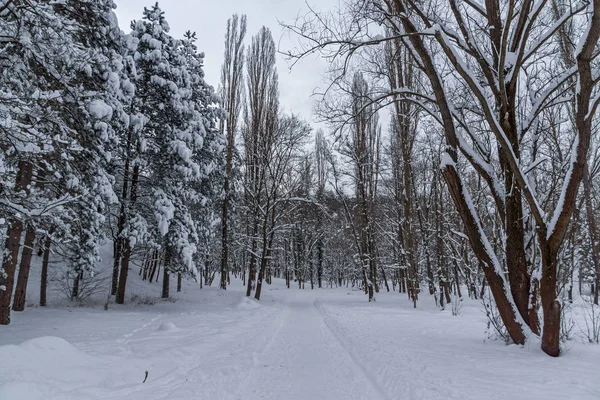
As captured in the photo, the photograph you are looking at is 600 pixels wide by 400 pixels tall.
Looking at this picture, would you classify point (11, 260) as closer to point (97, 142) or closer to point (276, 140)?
point (97, 142)

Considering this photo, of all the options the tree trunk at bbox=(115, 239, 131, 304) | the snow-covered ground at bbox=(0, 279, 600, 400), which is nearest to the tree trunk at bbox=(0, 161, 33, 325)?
the snow-covered ground at bbox=(0, 279, 600, 400)

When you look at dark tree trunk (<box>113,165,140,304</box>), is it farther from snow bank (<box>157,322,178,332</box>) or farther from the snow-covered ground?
snow bank (<box>157,322,178,332</box>)

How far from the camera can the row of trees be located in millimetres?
5867

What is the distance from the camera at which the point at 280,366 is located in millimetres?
5367

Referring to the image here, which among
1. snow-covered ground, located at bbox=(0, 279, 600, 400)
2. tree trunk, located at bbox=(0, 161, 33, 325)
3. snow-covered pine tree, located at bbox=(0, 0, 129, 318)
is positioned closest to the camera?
snow-covered ground, located at bbox=(0, 279, 600, 400)

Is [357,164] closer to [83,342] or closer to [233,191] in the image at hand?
[233,191]

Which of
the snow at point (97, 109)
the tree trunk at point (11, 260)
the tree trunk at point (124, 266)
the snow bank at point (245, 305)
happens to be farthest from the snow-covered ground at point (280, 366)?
the snow bank at point (245, 305)

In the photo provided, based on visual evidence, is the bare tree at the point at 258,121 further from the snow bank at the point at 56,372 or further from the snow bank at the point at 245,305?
the snow bank at the point at 56,372

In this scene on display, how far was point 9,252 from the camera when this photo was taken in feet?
23.6

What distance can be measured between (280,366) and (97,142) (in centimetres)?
695

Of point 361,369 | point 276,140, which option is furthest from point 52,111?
point 276,140

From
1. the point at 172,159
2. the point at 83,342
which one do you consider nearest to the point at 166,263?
the point at 172,159

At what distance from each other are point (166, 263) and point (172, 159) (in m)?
4.44

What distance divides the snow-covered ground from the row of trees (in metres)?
2.30
